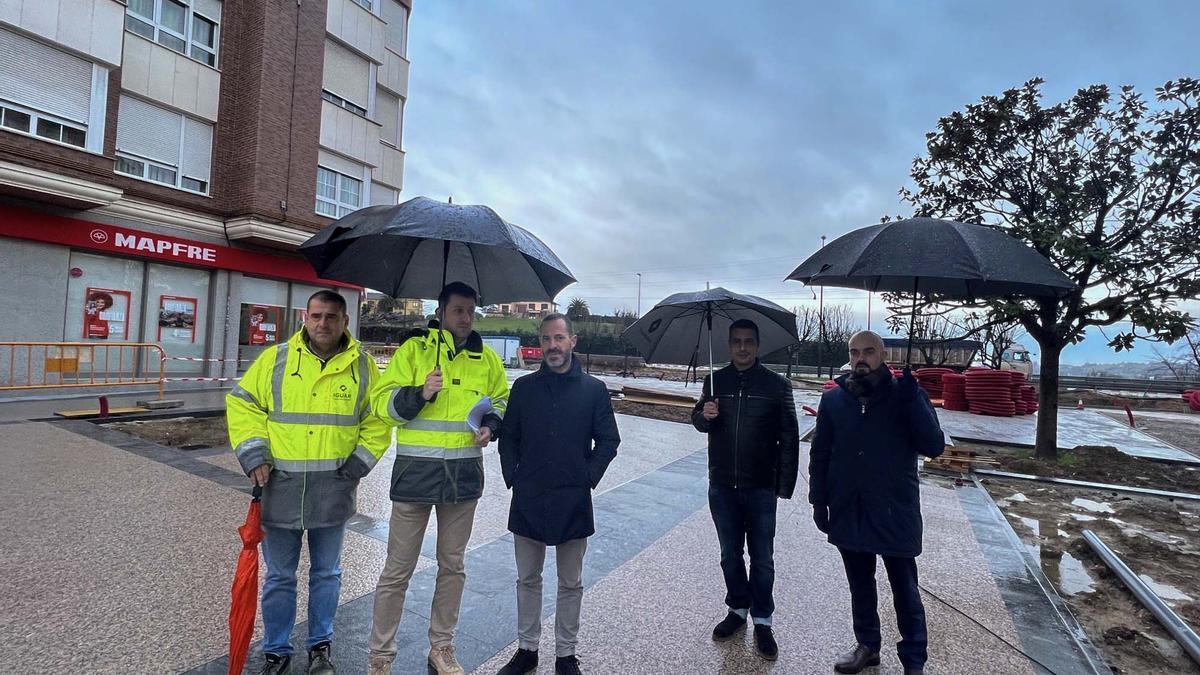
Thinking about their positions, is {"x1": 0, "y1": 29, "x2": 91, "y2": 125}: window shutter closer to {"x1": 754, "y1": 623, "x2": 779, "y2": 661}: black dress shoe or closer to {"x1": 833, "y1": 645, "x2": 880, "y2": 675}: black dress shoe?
{"x1": 754, "y1": 623, "x2": 779, "y2": 661}: black dress shoe

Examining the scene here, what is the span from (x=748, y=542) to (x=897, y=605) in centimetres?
78

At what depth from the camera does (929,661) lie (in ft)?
10.3

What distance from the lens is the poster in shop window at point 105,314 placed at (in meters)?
13.7

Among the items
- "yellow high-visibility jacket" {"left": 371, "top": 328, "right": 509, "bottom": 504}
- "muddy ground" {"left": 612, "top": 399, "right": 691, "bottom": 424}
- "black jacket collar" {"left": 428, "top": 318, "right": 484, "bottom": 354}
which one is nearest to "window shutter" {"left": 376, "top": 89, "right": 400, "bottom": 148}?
"muddy ground" {"left": 612, "top": 399, "right": 691, "bottom": 424}

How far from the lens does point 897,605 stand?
2959mm

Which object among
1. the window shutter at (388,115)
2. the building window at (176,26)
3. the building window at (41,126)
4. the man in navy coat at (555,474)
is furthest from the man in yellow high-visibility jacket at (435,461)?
the window shutter at (388,115)

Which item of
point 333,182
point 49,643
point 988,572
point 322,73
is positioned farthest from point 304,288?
point 988,572

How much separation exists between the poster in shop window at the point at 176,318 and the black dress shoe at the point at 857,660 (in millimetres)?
17796

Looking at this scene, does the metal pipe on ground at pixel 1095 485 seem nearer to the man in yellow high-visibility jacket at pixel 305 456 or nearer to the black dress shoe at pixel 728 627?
the black dress shoe at pixel 728 627

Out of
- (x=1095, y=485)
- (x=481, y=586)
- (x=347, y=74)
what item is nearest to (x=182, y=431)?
(x=481, y=586)

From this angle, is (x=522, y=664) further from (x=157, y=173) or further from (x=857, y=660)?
(x=157, y=173)

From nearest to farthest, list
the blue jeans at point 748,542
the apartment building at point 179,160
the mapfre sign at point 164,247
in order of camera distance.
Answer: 1. the blue jeans at point 748,542
2. the apartment building at point 179,160
3. the mapfre sign at point 164,247

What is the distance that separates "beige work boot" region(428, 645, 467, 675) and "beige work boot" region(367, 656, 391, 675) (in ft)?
0.68

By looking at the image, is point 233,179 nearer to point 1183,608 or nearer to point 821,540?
point 821,540
